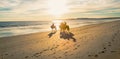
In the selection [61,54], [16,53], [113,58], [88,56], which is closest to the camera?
[113,58]

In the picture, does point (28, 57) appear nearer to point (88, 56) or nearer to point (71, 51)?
point (71, 51)

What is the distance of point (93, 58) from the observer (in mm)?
10078

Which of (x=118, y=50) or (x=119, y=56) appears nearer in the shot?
(x=119, y=56)

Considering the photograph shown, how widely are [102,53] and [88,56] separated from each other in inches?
27.9

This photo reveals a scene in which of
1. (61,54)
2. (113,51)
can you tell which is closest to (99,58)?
(113,51)

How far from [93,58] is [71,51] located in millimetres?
2216

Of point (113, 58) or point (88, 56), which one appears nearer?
point (113, 58)

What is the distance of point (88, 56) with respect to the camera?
10641mm

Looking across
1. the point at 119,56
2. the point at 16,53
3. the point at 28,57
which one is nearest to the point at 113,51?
the point at 119,56

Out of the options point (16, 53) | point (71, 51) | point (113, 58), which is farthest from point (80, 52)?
point (16, 53)

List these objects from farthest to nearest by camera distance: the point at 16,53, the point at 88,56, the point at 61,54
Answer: the point at 16,53 < the point at 61,54 < the point at 88,56

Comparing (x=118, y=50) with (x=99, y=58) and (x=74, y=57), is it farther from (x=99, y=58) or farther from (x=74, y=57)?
(x=74, y=57)

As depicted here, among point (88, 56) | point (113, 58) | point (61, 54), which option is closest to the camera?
point (113, 58)

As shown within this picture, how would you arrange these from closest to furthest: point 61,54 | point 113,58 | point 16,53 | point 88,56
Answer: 1. point 113,58
2. point 88,56
3. point 61,54
4. point 16,53
